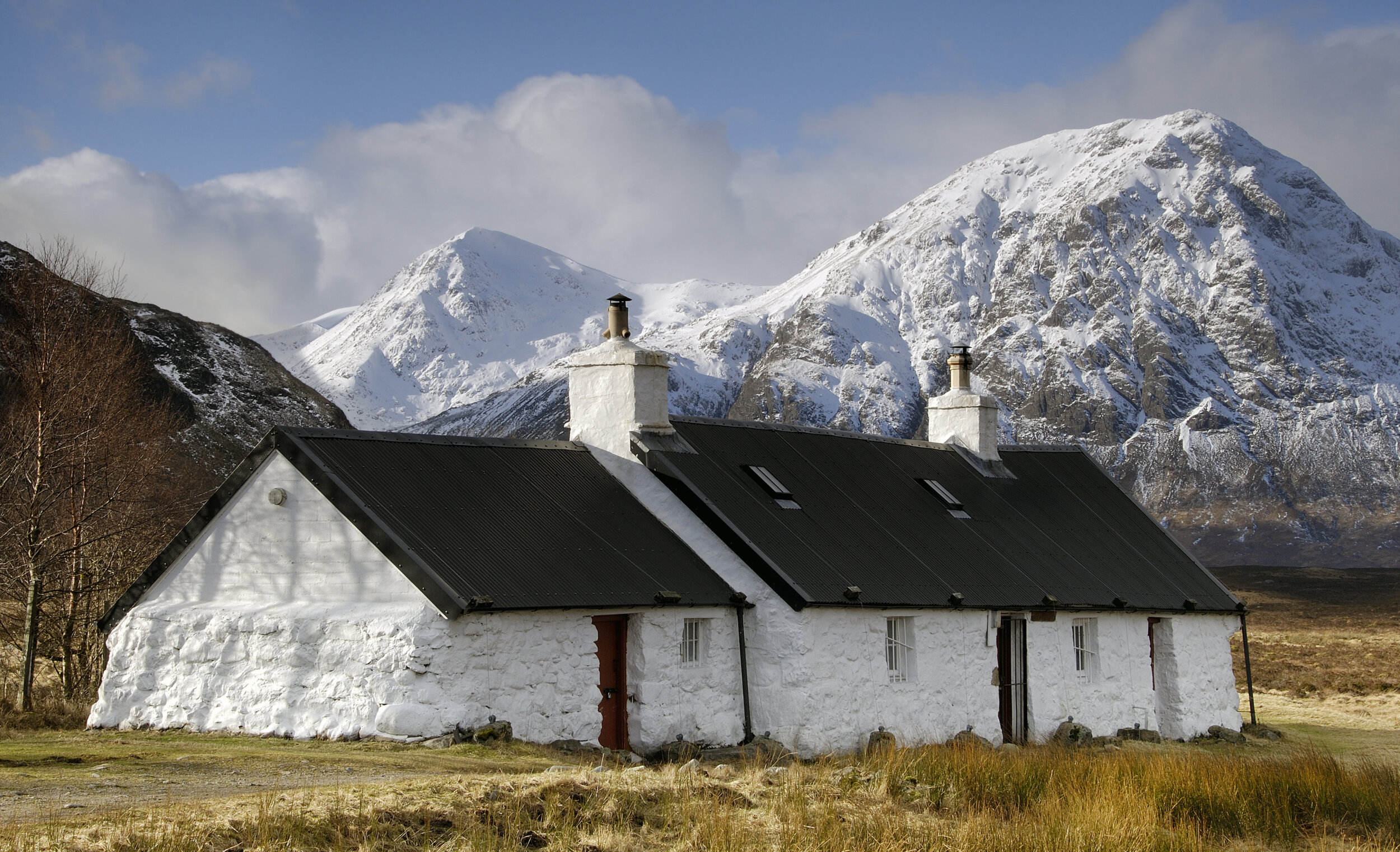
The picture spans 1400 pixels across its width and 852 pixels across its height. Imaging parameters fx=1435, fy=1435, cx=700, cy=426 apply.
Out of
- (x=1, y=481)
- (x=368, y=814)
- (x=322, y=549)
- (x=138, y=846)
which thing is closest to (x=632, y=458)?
(x=322, y=549)

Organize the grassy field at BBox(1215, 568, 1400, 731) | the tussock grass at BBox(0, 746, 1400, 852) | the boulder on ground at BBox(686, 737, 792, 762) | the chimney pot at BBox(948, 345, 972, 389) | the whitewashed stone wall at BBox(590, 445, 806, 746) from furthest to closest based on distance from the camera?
the grassy field at BBox(1215, 568, 1400, 731), the chimney pot at BBox(948, 345, 972, 389), the whitewashed stone wall at BBox(590, 445, 806, 746), the boulder on ground at BBox(686, 737, 792, 762), the tussock grass at BBox(0, 746, 1400, 852)

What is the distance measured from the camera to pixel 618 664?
61.5ft

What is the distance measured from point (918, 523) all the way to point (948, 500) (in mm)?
1832

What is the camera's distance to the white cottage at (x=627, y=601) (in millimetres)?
16984

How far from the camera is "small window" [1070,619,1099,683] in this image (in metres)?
24.5

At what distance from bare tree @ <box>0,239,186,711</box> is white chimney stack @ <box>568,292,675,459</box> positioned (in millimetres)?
7486

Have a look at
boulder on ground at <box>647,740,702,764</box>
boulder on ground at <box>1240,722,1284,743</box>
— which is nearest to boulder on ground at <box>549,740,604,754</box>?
boulder on ground at <box>647,740,702,764</box>

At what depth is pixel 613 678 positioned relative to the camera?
18.7 metres

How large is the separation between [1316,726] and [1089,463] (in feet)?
23.1

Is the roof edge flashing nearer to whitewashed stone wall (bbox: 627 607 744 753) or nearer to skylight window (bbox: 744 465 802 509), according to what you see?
skylight window (bbox: 744 465 802 509)

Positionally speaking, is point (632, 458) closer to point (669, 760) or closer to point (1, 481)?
point (669, 760)

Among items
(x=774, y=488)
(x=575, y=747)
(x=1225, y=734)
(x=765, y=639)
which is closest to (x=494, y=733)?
(x=575, y=747)

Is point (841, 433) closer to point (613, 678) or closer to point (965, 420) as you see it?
point (965, 420)

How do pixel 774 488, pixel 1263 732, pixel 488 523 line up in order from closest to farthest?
pixel 488 523 < pixel 774 488 < pixel 1263 732
